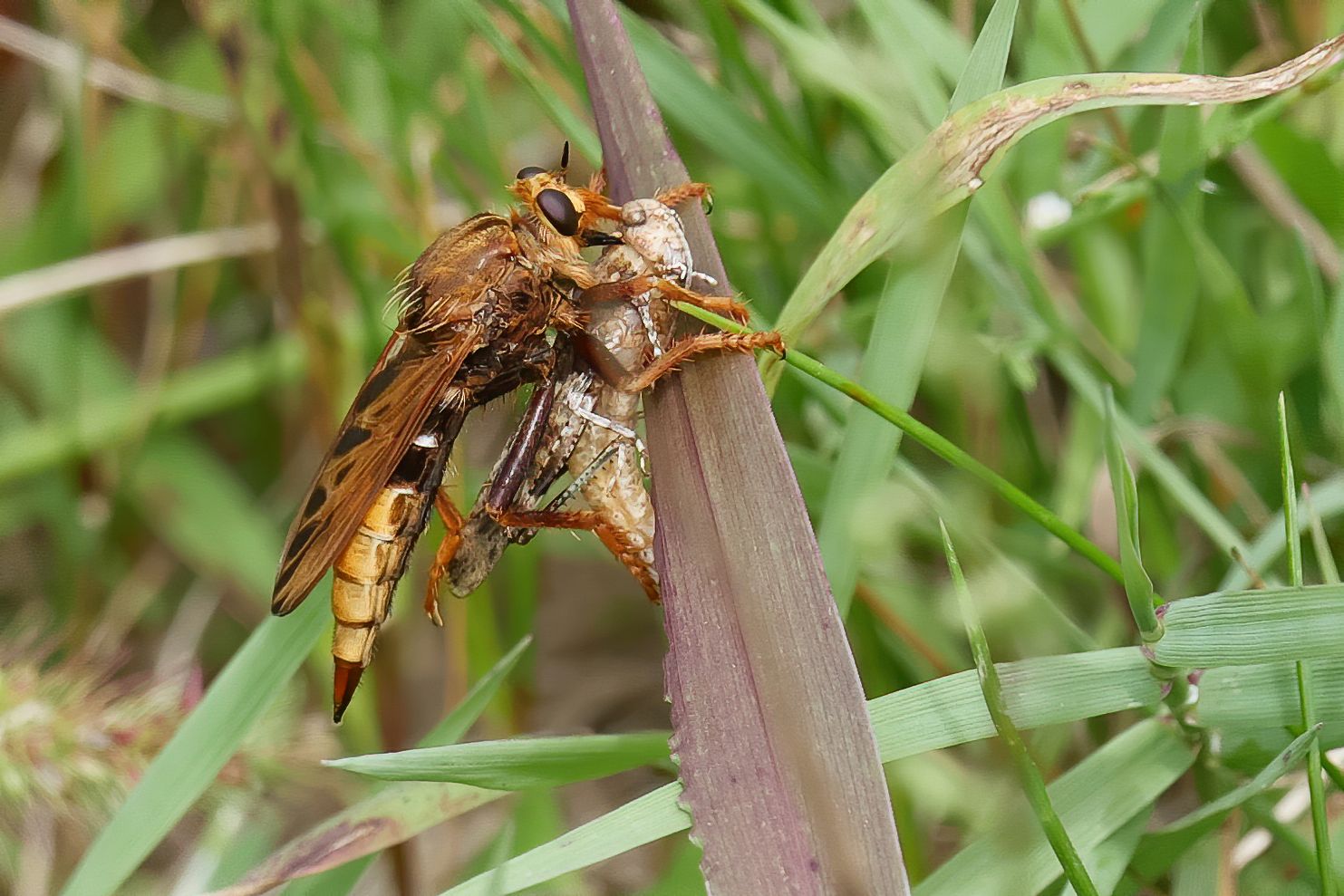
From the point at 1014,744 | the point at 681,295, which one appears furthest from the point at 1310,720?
the point at 681,295

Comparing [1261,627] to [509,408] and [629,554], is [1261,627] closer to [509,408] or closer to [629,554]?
[629,554]

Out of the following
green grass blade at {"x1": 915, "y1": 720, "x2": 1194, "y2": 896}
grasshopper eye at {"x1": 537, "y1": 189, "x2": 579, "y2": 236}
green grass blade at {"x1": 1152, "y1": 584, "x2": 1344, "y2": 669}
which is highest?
grasshopper eye at {"x1": 537, "y1": 189, "x2": 579, "y2": 236}

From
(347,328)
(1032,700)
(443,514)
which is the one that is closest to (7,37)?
(347,328)

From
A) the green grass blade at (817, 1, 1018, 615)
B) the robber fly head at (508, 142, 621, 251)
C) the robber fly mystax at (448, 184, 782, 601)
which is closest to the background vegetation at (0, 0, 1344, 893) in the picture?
the green grass blade at (817, 1, 1018, 615)

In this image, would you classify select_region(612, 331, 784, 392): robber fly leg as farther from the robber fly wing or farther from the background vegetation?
the robber fly wing

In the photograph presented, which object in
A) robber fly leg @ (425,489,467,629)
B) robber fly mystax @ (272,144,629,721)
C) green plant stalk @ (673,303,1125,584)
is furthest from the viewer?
robber fly leg @ (425,489,467,629)

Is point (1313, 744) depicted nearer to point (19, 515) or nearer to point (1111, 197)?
point (1111, 197)
